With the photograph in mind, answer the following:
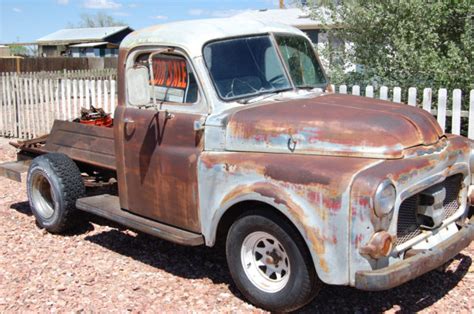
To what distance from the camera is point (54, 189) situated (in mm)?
5879

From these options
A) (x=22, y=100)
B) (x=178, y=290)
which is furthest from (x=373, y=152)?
(x=22, y=100)

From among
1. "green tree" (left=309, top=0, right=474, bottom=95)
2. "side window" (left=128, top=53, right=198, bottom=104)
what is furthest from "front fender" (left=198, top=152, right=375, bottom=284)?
"green tree" (left=309, top=0, right=474, bottom=95)

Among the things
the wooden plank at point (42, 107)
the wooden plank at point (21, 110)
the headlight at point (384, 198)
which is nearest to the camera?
the headlight at point (384, 198)

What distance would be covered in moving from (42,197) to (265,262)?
327 cm

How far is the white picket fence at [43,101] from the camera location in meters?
11.4

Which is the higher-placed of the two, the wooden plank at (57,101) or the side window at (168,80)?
the side window at (168,80)

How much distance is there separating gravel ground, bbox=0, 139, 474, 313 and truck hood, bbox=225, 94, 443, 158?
1262mm

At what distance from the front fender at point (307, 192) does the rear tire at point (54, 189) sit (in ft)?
7.41

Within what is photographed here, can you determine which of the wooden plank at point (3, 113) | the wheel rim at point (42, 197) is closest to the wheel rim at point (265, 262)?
the wheel rim at point (42, 197)

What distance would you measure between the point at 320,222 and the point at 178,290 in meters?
1.62

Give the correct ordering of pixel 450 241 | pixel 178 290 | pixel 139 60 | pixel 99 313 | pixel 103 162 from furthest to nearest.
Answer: pixel 103 162
pixel 139 60
pixel 178 290
pixel 99 313
pixel 450 241

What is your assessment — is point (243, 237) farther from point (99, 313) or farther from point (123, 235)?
point (123, 235)

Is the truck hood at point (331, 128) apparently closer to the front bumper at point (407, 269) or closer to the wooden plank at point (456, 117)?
the front bumper at point (407, 269)

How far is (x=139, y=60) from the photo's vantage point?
5133 millimetres
